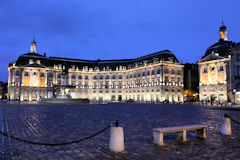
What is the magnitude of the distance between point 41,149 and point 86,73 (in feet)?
299

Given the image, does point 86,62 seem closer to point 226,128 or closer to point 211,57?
point 211,57

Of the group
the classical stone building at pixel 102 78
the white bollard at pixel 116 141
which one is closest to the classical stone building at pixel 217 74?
the classical stone building at pixel 102 78

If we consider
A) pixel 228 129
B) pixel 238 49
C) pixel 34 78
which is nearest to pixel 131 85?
pixel 34 78

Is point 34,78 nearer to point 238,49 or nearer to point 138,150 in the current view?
point 238,49

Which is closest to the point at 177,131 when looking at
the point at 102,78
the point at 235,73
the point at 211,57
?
the point at 235,73

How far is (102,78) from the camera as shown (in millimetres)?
97562

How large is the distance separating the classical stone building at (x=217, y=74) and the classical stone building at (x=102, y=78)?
11.6 metres

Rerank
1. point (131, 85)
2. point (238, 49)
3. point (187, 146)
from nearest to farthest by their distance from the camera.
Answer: point (187, 146) < point (238, 49) < point (131, 85)

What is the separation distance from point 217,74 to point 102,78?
51.7 metres

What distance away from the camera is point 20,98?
8069 centimetres

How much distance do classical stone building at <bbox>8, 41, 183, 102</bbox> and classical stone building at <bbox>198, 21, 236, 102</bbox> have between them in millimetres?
11625

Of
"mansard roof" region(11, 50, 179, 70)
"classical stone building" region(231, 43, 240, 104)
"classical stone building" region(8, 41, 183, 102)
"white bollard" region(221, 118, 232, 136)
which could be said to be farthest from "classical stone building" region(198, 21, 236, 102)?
"white bollard" region(221, 118, 232, 136)

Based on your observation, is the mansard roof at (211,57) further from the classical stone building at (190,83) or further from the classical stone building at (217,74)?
the classical stone building at (190,83)

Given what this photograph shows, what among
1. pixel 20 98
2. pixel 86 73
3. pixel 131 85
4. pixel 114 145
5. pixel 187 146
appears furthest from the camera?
pixel 86 73
